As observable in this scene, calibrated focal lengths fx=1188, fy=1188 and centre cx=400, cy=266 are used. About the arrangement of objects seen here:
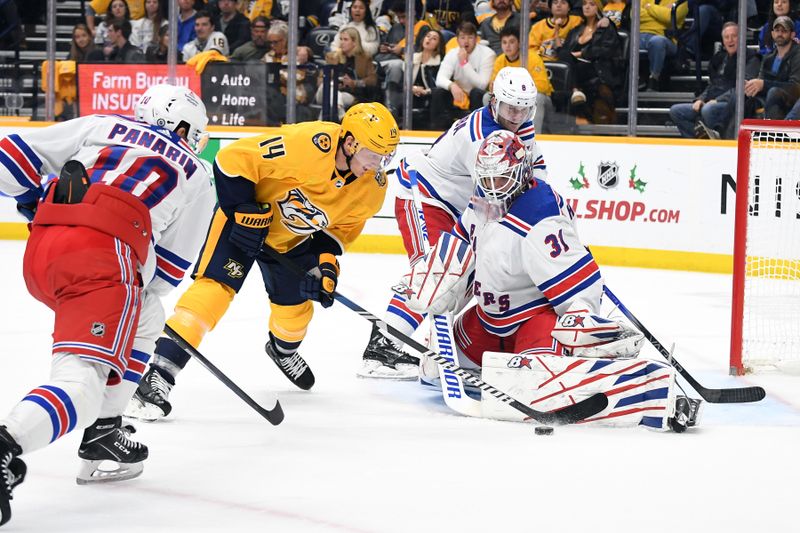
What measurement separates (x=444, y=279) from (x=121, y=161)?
1337 mm

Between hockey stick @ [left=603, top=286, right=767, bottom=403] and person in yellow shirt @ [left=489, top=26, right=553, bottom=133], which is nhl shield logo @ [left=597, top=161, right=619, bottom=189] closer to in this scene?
person in yellow shirt @ [left=489, top=26, right=553, bottom=133]

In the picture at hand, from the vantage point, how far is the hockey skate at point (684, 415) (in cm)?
350

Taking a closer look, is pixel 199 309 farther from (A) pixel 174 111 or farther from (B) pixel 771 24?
(B) pixel 771 24

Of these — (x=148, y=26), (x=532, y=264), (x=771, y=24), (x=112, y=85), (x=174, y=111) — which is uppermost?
(x=771, y=24)

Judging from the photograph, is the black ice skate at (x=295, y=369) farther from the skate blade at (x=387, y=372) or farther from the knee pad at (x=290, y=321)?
the skate blade at (x=387, y=372)

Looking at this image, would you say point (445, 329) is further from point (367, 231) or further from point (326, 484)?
point (367, 231)

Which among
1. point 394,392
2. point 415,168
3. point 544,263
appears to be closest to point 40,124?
point 415,168

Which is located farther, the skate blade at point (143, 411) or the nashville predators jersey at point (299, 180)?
the nashville predators jersey at point (299, 180)

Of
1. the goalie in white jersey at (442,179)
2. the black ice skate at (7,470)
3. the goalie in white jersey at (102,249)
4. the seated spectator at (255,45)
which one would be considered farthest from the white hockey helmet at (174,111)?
the seated spectator at (255,45)

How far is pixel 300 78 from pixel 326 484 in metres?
5.89

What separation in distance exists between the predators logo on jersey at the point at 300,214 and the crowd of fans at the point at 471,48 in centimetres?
420

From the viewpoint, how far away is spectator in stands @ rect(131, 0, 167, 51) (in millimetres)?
8719

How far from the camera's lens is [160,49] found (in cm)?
873

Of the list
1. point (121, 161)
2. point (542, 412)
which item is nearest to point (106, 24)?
point (542, 412)
